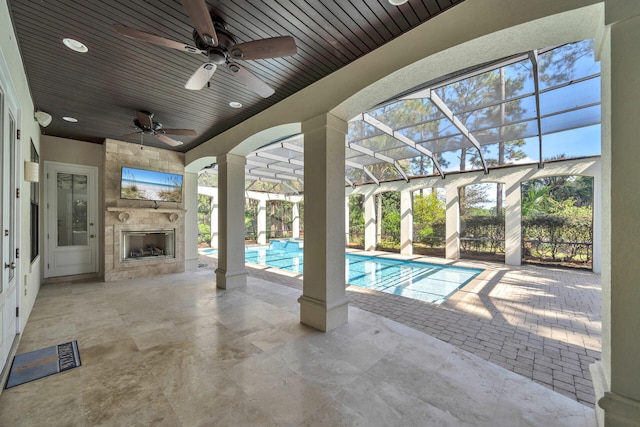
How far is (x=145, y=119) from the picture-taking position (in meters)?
4.26

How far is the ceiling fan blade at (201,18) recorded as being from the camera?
173 cm

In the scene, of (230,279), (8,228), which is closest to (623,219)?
(8,228)

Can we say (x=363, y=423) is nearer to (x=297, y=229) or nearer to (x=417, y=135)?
(x=417, y=135)

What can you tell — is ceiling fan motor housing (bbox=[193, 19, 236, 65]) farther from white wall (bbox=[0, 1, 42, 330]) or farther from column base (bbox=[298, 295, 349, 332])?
column base (bbox=[298, 295, 349, 332])

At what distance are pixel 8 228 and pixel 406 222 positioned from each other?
10.3 metres

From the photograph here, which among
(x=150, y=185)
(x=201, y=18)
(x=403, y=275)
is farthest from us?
(x=403, y=275)

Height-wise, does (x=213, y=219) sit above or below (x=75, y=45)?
below

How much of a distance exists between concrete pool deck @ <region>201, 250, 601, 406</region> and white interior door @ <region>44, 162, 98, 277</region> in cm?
398

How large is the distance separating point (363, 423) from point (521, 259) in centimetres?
871

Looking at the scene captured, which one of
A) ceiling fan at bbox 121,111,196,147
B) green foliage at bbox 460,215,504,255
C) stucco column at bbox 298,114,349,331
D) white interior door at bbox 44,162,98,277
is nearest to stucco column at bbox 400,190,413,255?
green foliage at bbox 460,215,504,255

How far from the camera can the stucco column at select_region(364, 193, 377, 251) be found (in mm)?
11531

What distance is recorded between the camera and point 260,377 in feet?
7.43

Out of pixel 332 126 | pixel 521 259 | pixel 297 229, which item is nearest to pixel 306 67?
pixel 332 126

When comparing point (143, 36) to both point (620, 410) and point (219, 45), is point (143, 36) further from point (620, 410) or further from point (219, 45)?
point (620, 410)
